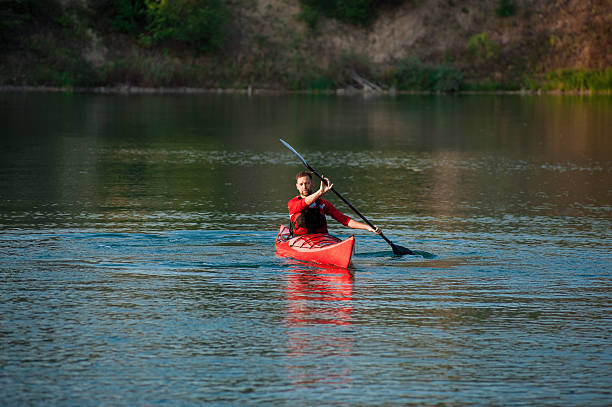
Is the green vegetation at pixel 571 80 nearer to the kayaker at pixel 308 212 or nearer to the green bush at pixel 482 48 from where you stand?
the green bush at pixel 482 48

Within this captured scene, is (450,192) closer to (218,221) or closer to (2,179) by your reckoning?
(218,221)

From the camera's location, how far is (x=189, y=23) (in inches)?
2557

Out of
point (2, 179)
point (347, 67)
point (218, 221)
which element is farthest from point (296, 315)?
point (347, 67)

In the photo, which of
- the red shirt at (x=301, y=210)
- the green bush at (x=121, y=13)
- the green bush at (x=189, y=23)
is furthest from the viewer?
the green bush at (x=121, y=13)

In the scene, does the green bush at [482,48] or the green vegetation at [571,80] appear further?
the green bush at [482,48]

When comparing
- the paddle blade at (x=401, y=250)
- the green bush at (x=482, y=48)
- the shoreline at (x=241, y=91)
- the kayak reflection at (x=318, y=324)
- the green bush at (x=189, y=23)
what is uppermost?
the green bush at (x=189, y=23)

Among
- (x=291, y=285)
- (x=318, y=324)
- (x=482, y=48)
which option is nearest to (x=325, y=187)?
(x=291, y=285)

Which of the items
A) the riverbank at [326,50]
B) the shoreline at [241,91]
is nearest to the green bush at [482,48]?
the riverbank at [326,50]

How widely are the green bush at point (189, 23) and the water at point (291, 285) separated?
136 feet

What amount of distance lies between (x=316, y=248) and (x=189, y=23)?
5521cm

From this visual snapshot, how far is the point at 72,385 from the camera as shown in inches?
270

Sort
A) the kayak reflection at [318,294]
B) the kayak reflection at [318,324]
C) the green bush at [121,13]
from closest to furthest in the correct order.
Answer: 1. the kayak reflection at [318,324]
2. the kayak reflection at [318,294]
3. the green bush at [121,13]

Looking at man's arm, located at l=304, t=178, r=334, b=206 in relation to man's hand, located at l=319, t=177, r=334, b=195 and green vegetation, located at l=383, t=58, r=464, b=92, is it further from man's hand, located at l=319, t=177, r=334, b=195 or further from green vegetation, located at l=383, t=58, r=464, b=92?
green vegetation, located at l=383, t=58, r=464, b=92

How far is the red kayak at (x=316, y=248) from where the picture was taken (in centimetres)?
1112
